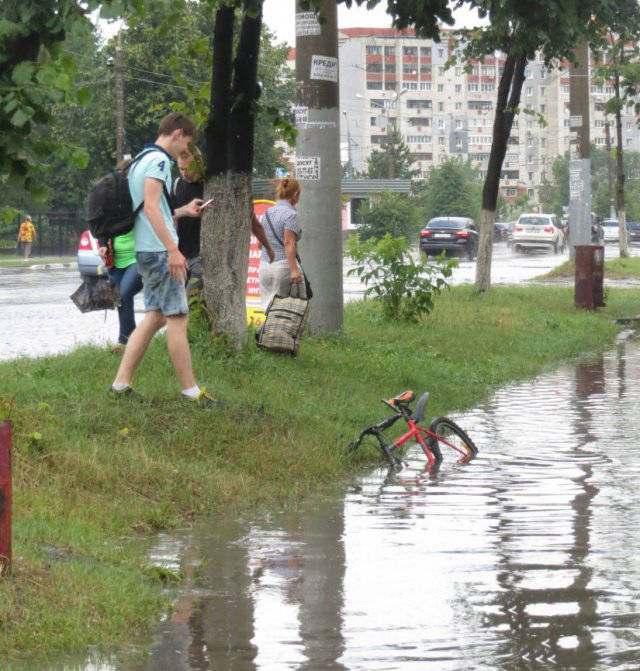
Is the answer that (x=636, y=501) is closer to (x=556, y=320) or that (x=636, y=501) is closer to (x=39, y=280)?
(x=556, y=320)

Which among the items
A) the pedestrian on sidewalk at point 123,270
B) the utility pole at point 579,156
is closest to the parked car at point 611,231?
the utility pole at point 579,156

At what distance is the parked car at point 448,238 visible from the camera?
55.4m

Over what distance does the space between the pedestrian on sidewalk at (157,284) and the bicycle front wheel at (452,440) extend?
1500 millimetres

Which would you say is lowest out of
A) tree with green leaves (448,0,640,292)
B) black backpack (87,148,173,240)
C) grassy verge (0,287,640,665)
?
grassy verge (0,287,640,665)

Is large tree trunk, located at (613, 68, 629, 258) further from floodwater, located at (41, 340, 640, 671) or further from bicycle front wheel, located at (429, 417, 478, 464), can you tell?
floodwater, located at (41, 340, 640, 671)

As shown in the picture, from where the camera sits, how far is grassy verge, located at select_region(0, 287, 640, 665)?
5.86m

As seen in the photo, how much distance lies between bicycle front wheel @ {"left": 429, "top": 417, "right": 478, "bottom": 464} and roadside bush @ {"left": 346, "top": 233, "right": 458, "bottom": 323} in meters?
6.66

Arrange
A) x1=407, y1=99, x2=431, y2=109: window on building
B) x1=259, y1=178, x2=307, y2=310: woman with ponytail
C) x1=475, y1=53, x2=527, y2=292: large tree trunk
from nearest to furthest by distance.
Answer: x1=259, y1=178, x2=307, y2=310: woman with ponytail → x1=475, y1=53, x2=527, y2=292: large tree trunk → x1=407, y1=99, x2=431, y2=109: window on building

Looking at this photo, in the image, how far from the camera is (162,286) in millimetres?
9617

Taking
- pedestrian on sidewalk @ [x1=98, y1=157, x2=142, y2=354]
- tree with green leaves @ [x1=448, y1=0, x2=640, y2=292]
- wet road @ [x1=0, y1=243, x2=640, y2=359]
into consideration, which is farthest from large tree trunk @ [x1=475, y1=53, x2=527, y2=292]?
pedestrian on sidewalk @ [x1=98, y1=157, x2=142, y2=354]

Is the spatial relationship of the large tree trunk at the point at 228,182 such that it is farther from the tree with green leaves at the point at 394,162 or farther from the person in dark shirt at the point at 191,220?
the tree with green leaves at the point at 394,162

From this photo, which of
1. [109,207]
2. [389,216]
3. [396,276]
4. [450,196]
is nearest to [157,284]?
[109,207]

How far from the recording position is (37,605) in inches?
223

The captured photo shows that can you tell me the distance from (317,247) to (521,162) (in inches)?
6622
